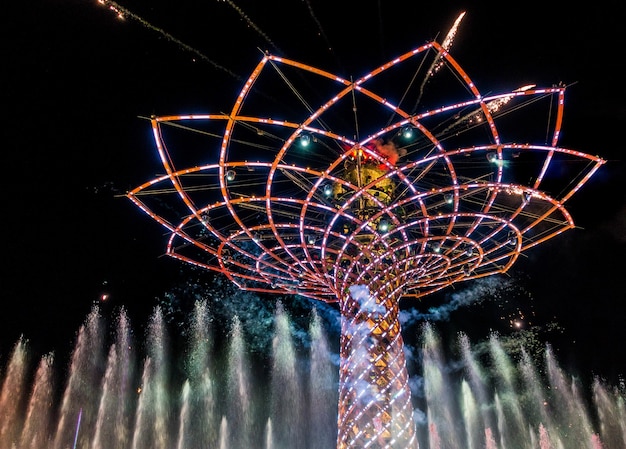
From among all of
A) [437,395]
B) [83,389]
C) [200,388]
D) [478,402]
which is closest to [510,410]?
[478,402]

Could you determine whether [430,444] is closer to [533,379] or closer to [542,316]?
[533,379]

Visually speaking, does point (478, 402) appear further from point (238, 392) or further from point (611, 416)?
point (238, 392)

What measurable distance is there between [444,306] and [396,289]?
15457mm

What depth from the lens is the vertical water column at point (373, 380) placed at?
45.2 feet

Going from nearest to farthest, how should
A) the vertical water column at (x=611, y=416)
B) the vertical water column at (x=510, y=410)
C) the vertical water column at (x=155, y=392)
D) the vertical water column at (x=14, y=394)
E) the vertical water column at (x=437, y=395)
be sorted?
the vertical water column at (x=14, y=394) → the vertical water column at (x=155, y=392) → the vertical water column at (x=437, y=395) → the vertical water column at (x=510, y=410) → the vertical water column at (x=611, y=416)

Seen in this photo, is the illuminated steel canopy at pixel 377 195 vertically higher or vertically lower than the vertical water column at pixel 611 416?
higher

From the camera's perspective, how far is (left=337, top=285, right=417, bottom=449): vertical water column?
13.8 m

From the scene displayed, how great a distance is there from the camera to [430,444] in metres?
29.2

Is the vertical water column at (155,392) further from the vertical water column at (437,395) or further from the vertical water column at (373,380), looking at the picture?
the vertical water column at (373,380)

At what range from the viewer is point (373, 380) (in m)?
14.1

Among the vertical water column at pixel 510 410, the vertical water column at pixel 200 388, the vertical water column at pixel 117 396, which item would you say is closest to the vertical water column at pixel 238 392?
the vertical water column at pixel 200 388

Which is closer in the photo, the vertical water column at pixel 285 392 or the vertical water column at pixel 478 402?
the vertical water column at pixel 285 392

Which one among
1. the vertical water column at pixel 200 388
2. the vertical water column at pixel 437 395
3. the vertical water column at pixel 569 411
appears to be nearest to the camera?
the vertical water column at pixel 200 388

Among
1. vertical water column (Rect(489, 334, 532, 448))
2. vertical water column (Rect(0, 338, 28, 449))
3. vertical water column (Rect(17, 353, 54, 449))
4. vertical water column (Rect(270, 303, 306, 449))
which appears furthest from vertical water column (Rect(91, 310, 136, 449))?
vertical water column (Rect(489, 334, 532, 448))
